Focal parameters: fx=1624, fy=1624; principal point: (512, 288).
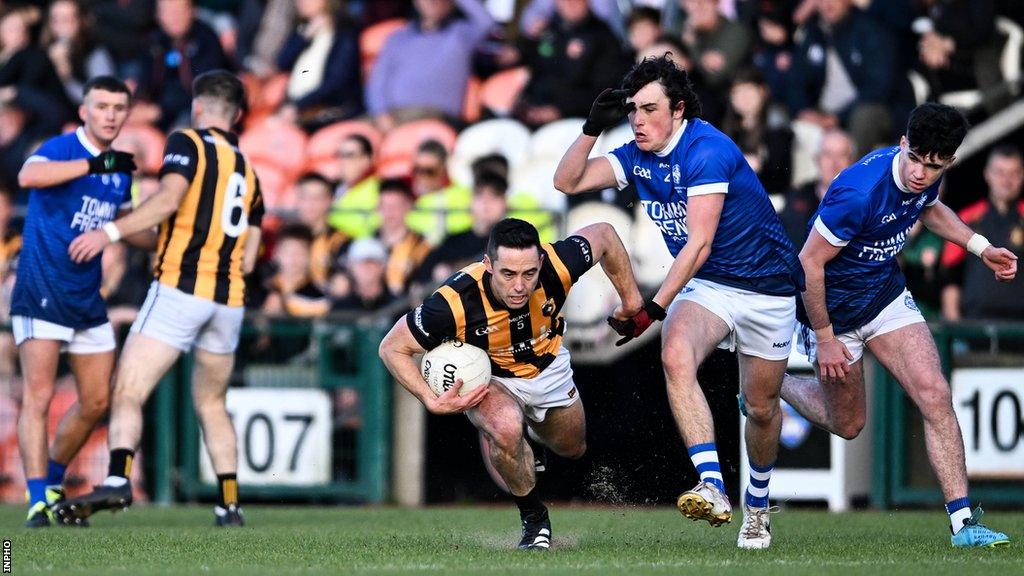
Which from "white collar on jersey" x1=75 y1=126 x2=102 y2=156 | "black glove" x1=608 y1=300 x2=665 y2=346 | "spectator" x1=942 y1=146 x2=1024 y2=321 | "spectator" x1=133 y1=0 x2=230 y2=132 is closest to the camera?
"black glove" x1=608 y1=300 x2=665 y2=346

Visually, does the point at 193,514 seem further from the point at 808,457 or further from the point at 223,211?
the point at 808,457

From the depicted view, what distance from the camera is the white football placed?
7.56 metres

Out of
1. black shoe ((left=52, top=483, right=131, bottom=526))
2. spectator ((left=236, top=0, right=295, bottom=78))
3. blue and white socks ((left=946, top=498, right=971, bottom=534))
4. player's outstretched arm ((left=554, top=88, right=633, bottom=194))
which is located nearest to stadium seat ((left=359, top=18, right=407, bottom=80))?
spectator ((left=236, top=0, right=295, bottom=78))

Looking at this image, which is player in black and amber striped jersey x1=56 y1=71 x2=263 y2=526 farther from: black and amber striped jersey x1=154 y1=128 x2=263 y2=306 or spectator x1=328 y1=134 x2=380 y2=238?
spectator x1=328 y1=134 x2=380 y2=238

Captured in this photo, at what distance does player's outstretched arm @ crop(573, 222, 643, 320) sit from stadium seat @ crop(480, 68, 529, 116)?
6.54 metres

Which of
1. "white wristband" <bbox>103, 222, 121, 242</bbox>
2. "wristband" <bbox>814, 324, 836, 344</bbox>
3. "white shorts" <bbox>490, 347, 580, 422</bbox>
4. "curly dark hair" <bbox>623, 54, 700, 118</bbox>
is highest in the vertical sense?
"curly dark hair" <bbox>623, 54, 700, 118</bbox>

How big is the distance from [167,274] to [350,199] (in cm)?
477

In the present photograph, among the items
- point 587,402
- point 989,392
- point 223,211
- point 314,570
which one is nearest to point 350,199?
point 587,402

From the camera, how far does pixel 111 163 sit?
9391mm

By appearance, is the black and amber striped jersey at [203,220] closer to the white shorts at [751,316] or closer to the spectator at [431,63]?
the white shorts at [751,316]

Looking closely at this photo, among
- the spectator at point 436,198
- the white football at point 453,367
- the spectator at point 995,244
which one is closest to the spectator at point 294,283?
the spectator at point 436,198

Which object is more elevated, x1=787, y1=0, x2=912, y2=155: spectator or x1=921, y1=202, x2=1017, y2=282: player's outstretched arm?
x1=787, y1=0, x2=912, y2=155: spectator

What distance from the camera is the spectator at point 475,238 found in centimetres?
1269

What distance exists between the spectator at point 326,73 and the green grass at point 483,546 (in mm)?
5144
